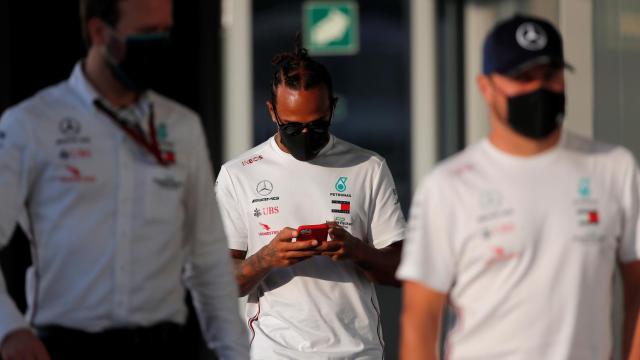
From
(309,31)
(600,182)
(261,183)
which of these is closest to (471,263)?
(600,182)

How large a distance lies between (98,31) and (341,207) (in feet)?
5.26

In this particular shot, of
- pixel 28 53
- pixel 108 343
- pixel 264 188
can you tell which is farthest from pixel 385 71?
pixel 108 343

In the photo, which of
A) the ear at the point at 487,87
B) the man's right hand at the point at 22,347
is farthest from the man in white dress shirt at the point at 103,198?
the ear at the point at 487,87

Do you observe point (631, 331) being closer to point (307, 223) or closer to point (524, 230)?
point (524, 230)

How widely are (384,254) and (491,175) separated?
4.10 feet

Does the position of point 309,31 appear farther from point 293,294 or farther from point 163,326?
point 163,326

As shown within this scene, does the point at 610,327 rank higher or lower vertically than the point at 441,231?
lower

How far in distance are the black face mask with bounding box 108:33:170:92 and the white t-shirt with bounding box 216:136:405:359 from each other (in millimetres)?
1424

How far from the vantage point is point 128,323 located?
A: 3.47 meters

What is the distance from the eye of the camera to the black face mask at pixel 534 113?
3.58 metres

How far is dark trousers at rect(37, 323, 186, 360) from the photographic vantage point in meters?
3.39

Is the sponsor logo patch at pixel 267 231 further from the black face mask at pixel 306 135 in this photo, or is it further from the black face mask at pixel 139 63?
the black face mask at pixel 139 63


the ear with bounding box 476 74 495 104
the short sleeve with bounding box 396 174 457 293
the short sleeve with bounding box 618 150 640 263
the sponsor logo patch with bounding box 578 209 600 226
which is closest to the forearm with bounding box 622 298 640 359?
the short sleeve with bounding box 618 150 640 263

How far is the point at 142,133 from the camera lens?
356 centimetres
